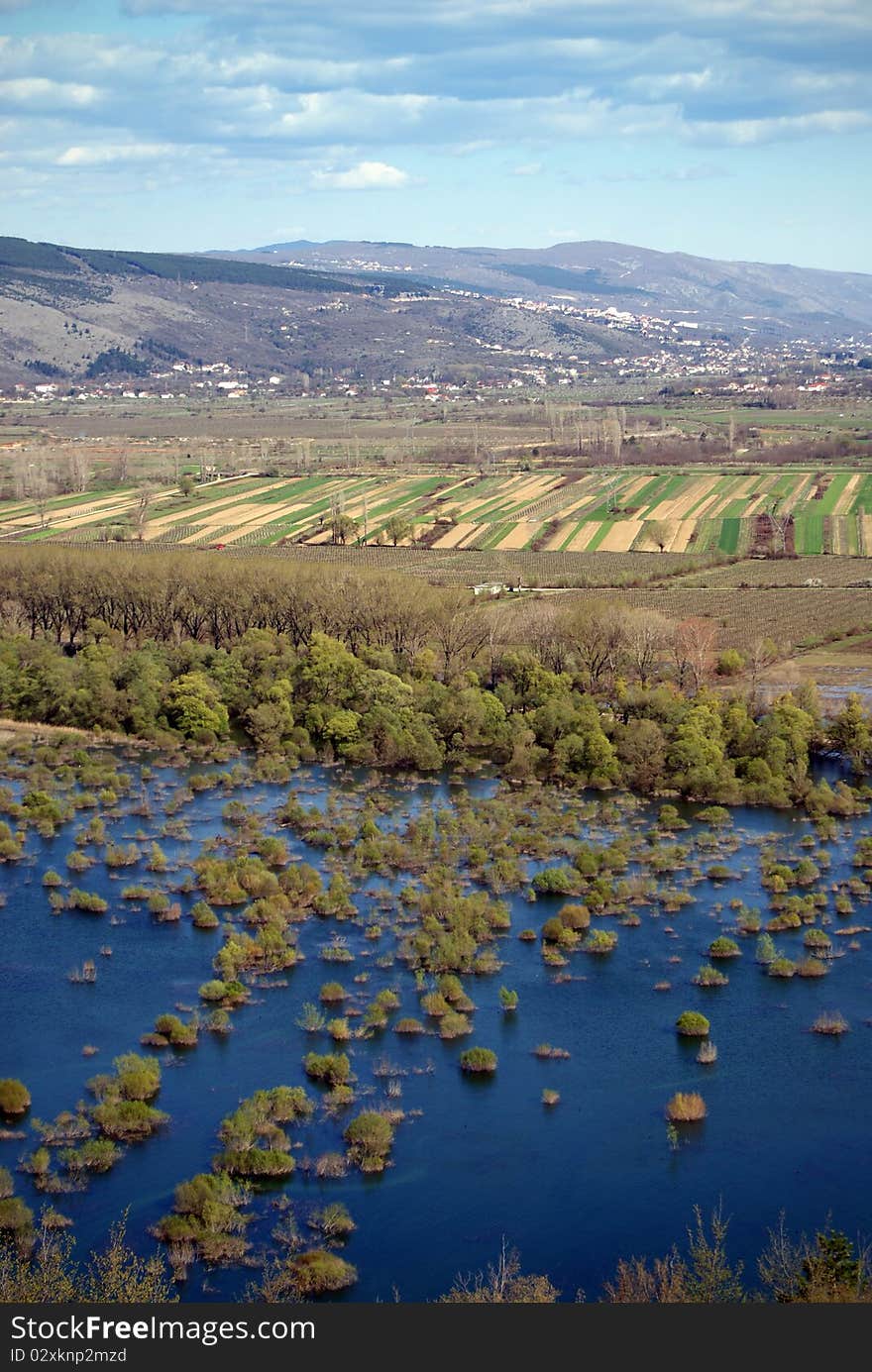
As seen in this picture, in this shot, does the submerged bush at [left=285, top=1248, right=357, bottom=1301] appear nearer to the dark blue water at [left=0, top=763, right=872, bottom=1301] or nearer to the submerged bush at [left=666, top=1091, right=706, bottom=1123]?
the dark blue water at [left=0, top=763, right=872, bottom=1301]

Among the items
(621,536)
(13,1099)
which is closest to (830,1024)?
(13,1099)

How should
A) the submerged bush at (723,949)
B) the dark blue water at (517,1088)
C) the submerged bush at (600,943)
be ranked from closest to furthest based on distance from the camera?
the dark blue water at (517,1088)
the submerged bush at (723,949)
the submerged bush at (600,943)

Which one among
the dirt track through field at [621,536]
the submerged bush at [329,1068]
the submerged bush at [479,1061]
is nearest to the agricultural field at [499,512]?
the dirt track through field at [621,536]

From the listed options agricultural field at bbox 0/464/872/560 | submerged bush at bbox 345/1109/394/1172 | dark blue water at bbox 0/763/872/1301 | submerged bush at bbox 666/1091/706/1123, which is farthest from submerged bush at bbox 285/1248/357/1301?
agricultural field at bbox 0/464/872/560

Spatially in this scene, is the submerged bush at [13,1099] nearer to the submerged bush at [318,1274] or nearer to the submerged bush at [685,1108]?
the submerged bush at [318,1274]

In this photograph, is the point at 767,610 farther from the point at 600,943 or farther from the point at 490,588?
the point at 600,943
